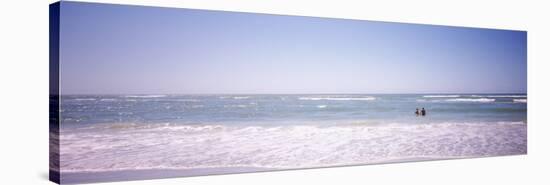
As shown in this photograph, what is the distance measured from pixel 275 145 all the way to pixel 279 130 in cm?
18

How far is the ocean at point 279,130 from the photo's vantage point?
771 cm

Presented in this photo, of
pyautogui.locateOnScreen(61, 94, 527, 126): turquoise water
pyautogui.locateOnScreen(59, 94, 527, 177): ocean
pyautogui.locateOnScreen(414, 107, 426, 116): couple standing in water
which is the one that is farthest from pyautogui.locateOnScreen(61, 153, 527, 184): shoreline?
pyautogui.locateOnScreen(414, 107, 426, 116): couple standing in water

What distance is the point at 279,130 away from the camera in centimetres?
875

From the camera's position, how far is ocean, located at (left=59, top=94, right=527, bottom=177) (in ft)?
25.3

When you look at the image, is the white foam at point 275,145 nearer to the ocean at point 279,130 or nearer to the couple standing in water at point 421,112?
the ocean at point 279,130

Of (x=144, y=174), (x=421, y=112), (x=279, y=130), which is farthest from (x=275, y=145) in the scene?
(x=421, y=112)

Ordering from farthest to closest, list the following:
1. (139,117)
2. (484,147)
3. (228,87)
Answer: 1. (484,147)
2. (228,87)
3. (139,117)

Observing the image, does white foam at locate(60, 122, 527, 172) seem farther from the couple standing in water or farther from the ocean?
the couple standing in water

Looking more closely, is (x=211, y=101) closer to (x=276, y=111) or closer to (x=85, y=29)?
(x=276, y=111)

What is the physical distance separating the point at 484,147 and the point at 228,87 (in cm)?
377

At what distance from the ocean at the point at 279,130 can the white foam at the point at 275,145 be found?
0.01 meters

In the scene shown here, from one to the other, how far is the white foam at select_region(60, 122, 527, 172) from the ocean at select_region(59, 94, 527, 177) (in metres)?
0.01

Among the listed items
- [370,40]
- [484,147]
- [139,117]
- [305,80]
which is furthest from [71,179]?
[484,147]

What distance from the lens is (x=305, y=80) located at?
9039 mm
